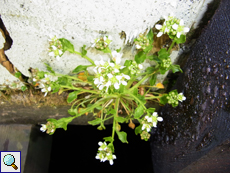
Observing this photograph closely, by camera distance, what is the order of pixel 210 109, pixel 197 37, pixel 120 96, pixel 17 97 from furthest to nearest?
pixel 17 97, pixel 120 96, pixel 197 37, pixel 210 109

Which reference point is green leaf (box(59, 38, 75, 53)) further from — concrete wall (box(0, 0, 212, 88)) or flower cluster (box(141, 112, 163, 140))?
flower cluster (box(141, 112, 163, 140))

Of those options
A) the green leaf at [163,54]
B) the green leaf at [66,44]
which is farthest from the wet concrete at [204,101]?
the green leaf at [66,44]

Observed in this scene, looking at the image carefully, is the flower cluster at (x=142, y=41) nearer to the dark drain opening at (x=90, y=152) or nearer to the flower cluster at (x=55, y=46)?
the flower cluster at (x=55, y=46)

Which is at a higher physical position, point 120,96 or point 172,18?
point 172,18

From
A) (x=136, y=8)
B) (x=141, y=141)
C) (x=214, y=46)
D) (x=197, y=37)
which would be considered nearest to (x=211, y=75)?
(x=214, y=46)

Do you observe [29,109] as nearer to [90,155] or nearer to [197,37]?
[90,155]

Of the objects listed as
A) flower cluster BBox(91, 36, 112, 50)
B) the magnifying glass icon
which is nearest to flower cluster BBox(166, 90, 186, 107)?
flower cluster BBox(91, 36, 112, 50)
